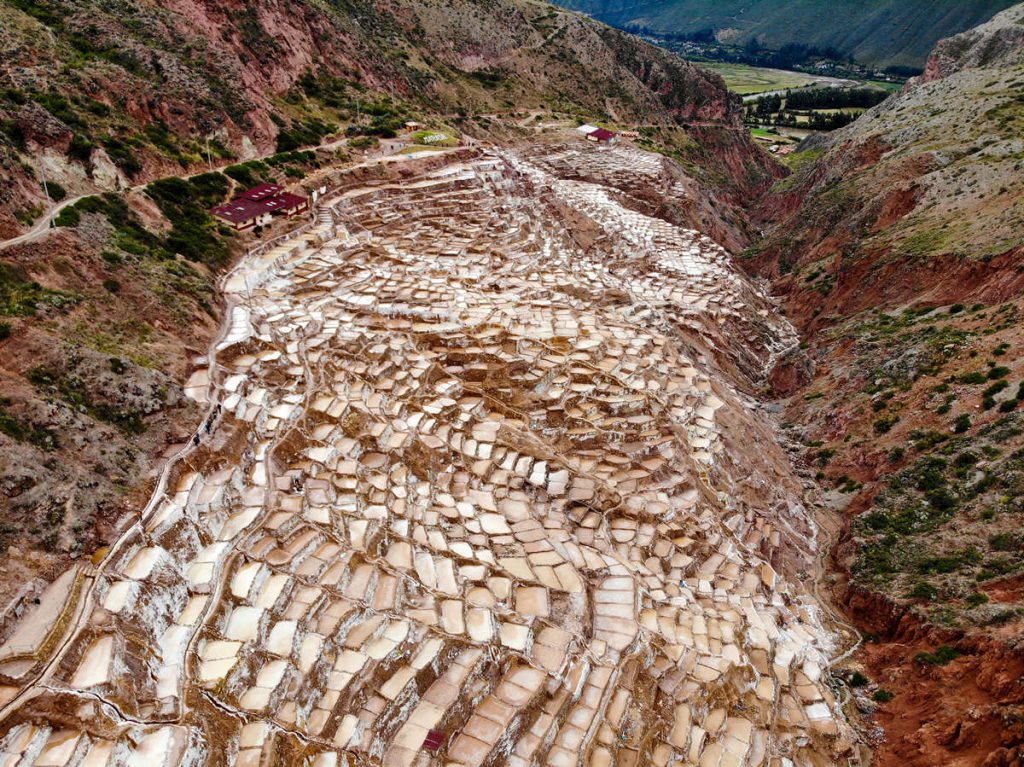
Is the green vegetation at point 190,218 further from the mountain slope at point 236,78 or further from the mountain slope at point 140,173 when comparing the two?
the mountain slope at point 236,78

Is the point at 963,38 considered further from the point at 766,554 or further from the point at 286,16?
the point at 766,554

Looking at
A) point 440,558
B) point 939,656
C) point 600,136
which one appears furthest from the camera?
point 600,136

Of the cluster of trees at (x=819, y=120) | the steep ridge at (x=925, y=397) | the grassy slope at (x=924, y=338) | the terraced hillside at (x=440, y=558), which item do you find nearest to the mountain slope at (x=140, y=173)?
the terraced hillside at (x=440, y=558)

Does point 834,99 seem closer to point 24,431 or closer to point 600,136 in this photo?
point 600,136

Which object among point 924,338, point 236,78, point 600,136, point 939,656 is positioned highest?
point 600,136

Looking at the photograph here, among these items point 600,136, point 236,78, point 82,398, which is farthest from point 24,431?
point 600,136

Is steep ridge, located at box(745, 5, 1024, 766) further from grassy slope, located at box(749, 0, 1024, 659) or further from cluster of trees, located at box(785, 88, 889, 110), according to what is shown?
cluster of trees, located at box(785, 88, 889, 110)
